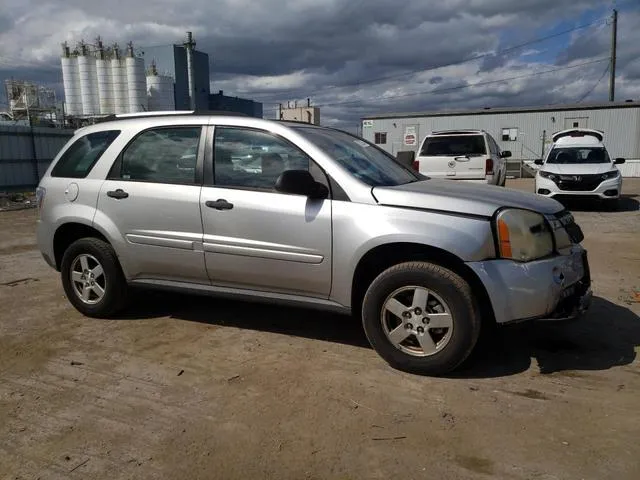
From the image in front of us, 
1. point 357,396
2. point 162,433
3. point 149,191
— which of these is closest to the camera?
point 162,433

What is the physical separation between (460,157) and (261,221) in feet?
27.3

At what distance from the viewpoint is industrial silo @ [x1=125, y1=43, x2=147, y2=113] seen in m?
37.4

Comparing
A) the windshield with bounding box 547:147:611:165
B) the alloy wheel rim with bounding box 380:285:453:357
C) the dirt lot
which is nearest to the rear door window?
the dirt lot

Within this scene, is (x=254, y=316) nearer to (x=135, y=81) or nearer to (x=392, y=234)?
(x=392, y=234)

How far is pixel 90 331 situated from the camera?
461 cm

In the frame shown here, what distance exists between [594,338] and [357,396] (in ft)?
7.16

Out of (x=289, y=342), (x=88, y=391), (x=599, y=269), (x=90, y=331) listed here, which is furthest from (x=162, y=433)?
(x=599, y=269)

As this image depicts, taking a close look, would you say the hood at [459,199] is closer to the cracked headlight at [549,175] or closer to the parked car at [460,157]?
the parked car at [460,157]

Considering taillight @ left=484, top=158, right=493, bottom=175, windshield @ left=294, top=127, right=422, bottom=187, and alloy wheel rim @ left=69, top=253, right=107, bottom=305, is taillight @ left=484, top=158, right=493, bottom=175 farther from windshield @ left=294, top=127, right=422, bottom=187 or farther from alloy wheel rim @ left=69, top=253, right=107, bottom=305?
alloy wheel rim @ left=69, top=253, right=107, bottom=305

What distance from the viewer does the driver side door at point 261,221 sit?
380cm

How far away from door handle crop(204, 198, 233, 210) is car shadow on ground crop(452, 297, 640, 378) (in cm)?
206

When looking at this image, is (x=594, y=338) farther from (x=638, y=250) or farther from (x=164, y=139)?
(x=638, y=250)

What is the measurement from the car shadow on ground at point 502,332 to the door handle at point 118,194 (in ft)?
3.88

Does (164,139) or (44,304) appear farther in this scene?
(44,304)
